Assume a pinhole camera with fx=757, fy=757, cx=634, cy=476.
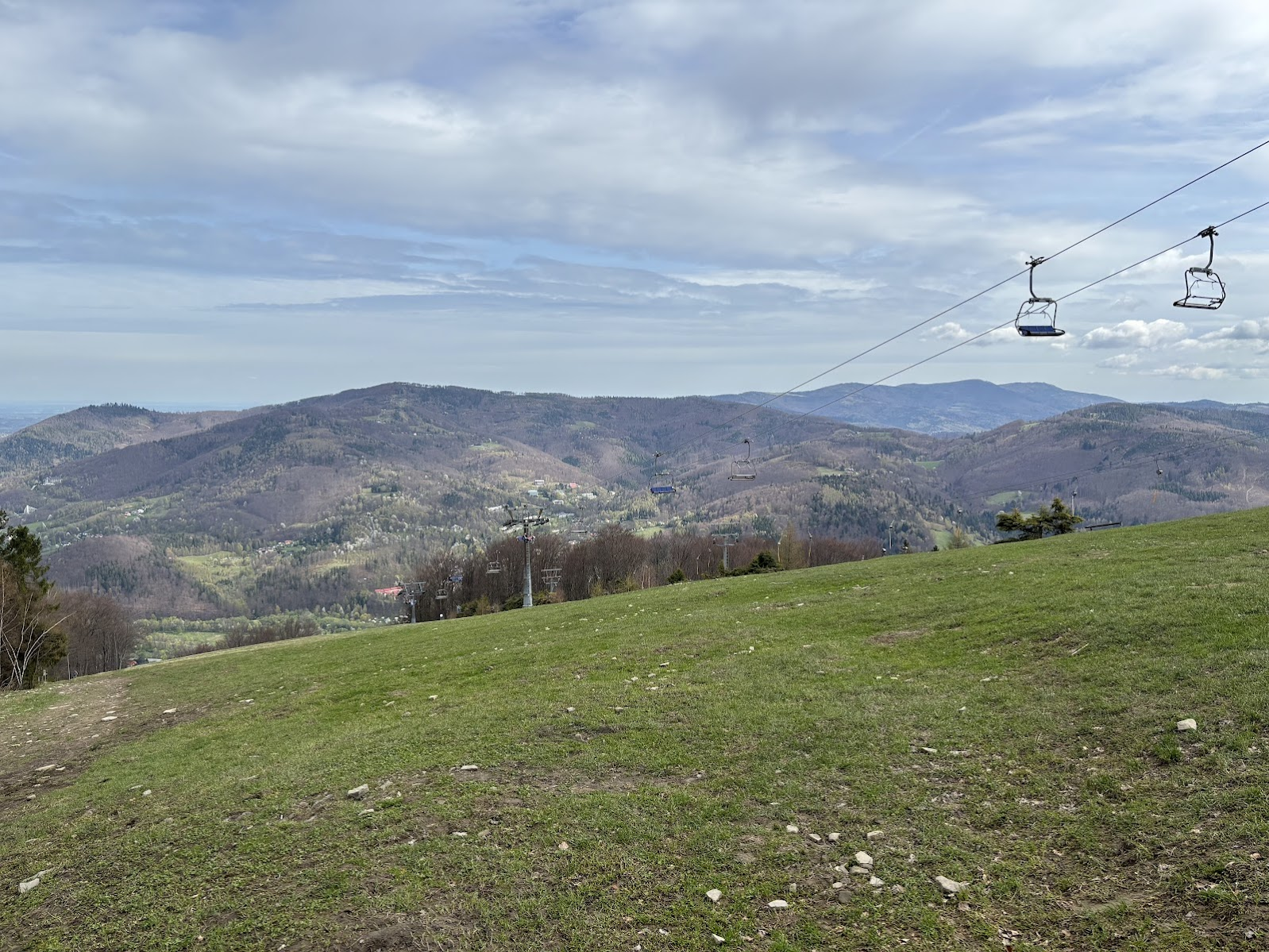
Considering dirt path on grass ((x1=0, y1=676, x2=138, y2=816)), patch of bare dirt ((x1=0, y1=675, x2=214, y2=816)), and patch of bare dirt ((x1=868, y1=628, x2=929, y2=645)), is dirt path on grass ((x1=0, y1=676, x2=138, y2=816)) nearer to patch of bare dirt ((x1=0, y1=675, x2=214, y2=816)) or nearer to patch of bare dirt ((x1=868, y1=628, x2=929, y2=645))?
patch of bare dirt ((x1=0, y1=675, x2=214, y2=816))

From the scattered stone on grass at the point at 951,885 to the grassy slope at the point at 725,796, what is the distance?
11 centimetres

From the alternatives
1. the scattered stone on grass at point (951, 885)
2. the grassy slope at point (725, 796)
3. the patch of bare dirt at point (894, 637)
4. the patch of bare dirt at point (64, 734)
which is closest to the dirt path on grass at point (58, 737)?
the patch of bare dirt at point (64, 734)

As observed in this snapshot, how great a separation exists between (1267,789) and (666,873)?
658 centimetres

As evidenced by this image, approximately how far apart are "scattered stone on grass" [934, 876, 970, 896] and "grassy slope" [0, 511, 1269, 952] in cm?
11

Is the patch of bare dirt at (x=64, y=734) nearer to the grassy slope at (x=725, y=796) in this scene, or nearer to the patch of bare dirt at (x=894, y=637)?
the grassy slope at (x=725, y=796)

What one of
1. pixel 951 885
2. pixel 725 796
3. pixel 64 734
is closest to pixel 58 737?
pixel 64 734

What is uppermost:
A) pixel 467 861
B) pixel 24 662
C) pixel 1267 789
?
pixel 1267 789

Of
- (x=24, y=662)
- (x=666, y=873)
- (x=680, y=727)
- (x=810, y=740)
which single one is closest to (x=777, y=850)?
(x=666, y=873)

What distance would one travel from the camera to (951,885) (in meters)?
7.62

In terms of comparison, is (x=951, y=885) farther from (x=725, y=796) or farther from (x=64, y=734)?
(x=64, y=734)

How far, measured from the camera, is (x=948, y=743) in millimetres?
11047

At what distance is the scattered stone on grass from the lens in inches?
297

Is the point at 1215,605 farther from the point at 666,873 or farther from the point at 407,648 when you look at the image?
the point at 407,648

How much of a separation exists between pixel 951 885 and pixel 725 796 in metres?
3.15
